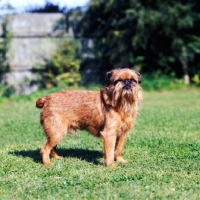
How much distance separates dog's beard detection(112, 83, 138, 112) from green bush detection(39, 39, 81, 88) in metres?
11.0

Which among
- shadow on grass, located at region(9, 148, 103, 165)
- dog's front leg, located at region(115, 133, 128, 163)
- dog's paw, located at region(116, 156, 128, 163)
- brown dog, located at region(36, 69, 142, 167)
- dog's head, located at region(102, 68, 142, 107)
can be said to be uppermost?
dog's head, located at region(102, 68, 142, 107)

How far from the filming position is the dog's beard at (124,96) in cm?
652

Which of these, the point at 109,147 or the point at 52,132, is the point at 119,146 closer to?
the point at 109,147

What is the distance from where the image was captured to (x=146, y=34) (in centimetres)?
1762

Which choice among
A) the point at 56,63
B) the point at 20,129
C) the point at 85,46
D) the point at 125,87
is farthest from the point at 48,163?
the point at 85,46

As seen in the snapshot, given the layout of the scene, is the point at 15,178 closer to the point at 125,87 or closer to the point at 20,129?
the point at 125,87

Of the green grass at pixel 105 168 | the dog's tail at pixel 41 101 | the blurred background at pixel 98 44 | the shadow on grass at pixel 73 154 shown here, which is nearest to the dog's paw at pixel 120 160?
the green grass at pixel 105 168

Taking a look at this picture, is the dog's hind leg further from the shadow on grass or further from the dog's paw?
the dog's paw

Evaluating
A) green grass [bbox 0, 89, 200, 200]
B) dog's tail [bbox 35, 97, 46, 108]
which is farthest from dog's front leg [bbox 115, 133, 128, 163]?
dog's tail [bbox 35, 97, 46, 108]

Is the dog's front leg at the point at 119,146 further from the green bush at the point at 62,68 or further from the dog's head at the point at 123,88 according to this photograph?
the green bush at the point at 62,68

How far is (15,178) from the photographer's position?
19.6ft

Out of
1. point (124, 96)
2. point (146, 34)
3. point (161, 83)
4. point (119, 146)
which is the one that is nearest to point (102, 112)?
point (124, 96)

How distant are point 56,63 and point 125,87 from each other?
1119 centimetres

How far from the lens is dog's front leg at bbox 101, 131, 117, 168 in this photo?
665cm
